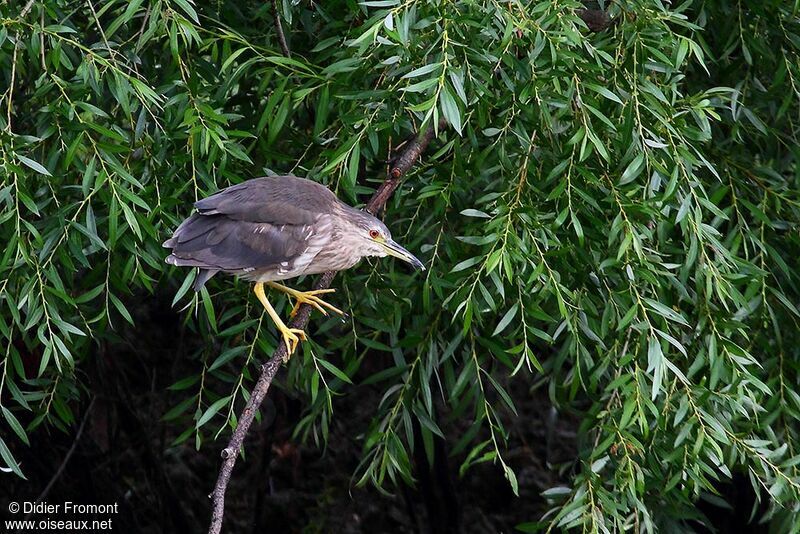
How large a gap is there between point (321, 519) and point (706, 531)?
2.05 metres

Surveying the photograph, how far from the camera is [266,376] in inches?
112

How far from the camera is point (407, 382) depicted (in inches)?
138

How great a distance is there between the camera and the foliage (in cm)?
Result: 294

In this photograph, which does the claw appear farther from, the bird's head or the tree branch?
the tree branch

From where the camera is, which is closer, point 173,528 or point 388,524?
point 173,528

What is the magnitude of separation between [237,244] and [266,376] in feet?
1.70

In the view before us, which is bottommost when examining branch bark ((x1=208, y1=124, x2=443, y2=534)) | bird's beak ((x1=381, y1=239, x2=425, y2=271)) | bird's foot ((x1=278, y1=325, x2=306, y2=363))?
bird's foot ((x1=278, y1=325, x2=306, y2=363))

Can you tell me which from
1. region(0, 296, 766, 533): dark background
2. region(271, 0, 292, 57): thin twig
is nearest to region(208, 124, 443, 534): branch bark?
region(271, 0, 292, 57): thin twig

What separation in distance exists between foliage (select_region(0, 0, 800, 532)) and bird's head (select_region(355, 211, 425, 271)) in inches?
4.0

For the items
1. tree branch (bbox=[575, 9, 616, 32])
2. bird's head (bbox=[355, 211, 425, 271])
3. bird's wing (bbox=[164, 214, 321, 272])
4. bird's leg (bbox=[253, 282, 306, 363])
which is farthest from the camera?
tree branch (bbox=[575, 9, 616, 32])

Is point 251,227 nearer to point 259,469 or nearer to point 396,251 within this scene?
point 396,251

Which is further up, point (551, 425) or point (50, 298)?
point (50, 298)

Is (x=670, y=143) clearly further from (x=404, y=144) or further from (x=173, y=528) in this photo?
(x=173, y=528)

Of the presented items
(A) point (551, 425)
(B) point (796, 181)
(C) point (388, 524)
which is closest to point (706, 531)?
(A) point (551, 425)
